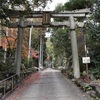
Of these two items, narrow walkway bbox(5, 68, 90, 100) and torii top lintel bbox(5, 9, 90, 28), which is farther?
torii top lintel bbox(5, 9, 90, 28)

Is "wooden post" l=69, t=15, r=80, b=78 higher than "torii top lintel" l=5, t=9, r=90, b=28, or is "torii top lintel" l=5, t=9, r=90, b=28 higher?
"torii top lintel" l=5, t=9, r=90, b=28

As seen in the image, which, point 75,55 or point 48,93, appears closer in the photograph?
point 48,93

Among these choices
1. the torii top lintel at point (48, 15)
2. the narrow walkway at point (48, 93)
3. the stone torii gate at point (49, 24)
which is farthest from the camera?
the torii top lintel at point (48, 15)

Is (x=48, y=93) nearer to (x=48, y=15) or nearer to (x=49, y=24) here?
(x=49, y=24)

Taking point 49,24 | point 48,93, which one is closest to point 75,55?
point 49,24

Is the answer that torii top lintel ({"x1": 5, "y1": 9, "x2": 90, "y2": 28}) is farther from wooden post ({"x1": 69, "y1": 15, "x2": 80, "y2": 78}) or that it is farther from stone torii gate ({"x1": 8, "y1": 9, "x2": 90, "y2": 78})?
wooden post ({"x1": 69, "y1": 15, "x2": 80, "y2": 78})

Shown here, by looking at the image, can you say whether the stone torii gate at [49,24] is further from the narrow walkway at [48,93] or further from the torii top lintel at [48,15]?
the narrow walkway at [48,93]

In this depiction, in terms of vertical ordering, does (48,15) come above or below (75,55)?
above

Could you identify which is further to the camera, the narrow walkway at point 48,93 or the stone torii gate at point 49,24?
the stone torii gate at point 49,24

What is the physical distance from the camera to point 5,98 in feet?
35.7

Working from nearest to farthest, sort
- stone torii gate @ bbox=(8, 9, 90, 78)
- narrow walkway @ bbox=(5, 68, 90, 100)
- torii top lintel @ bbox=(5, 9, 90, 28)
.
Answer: narrow walkway @ bbox=(5, 68, 90, 100) → stone torii gate @ bbox=(8, 9, 90, 78) → torii top lintel @ bbox=(5, 9, 90, 28)

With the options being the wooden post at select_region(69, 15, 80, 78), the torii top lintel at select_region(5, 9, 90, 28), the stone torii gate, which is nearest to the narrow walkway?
the wooden post at select_region(69, 15, 80, 78)

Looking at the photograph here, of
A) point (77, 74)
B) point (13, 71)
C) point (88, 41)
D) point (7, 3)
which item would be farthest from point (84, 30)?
point (7, 3)

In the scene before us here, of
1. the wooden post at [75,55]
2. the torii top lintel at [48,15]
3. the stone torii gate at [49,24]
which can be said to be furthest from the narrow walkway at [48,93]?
the torii top lintel at [48,15]
